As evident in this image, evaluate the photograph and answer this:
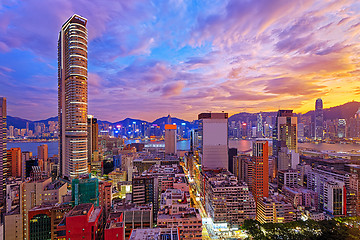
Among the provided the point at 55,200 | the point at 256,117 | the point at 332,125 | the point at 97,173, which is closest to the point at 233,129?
the point at 256,117

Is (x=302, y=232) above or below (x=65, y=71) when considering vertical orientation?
below

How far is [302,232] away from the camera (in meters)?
13.8

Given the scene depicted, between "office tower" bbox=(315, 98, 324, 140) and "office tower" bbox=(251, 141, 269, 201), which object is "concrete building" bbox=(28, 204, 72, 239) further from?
"office tower" bbox=(315, 98, 324, 140)

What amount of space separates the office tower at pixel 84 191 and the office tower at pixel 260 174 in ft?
57.8

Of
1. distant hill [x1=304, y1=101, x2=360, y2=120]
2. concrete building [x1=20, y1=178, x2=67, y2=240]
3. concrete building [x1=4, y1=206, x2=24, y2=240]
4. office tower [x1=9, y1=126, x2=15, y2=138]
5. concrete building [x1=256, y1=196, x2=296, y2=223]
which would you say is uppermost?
distant hill [x1=304, y1=101, x2=360, y2=120]

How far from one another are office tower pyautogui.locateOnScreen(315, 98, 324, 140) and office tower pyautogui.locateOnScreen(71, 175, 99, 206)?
205ft

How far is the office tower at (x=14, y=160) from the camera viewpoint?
99.3ft

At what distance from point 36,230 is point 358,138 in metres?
66.0

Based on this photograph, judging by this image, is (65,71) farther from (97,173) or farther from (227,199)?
(227,199)

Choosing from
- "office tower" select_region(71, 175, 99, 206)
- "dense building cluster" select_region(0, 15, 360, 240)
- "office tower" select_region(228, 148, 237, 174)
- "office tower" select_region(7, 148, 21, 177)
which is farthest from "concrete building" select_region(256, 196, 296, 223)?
"office tower" select_region(7, 148, 21, 177)

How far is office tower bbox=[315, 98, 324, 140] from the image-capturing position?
56075 millimetres

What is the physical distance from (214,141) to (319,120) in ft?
156

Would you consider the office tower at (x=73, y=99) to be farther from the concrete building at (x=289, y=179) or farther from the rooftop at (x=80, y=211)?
the concrete building at (x=289, y=179)

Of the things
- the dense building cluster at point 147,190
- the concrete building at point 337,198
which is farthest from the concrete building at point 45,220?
the concrete building at point 337,198
